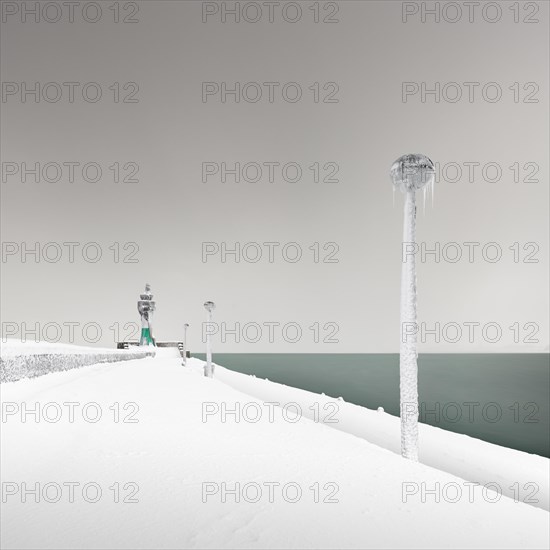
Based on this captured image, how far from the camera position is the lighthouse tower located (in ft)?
272

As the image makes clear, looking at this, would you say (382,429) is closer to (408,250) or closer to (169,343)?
(408,250)

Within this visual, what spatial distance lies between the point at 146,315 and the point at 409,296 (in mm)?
83752

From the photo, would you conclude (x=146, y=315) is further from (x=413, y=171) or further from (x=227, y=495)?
(x=227, y=495)

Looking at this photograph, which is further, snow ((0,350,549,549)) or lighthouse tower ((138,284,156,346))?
lighthouse tower ((138,284,156,346))

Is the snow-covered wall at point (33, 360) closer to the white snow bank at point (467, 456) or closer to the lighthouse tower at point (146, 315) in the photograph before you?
the white snow bank at point (467, 456)

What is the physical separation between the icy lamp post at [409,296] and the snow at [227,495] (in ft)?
2.93

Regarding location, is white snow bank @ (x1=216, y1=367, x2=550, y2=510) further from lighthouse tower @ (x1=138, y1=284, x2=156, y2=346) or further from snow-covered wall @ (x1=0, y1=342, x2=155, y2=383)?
lighthouse tower @ (x1=138, y1=284, x2=156, y2=346)

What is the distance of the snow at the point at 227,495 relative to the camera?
312 centimetres

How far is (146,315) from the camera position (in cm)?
8425

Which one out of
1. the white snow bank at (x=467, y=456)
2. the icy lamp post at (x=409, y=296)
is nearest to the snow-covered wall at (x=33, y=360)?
the white snow bank at (x=467, y=456)

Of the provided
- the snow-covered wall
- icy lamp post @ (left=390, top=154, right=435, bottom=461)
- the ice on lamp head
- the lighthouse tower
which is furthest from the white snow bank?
the lighthouse tower

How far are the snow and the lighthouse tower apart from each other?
259 ft

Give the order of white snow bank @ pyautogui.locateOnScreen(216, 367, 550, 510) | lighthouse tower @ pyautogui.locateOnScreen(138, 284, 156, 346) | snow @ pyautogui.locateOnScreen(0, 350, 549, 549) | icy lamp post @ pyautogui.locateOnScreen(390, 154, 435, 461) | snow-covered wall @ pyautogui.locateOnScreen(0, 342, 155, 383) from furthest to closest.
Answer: lighthouse tower @ pyautogui.locateOnScreen(138, 284, 156, 346) < snow-covered wall @ pyautogui.locateOnScreen(0, 342, 155, 383) < white snow bank @ pyautogui.locateOnScreen(216, 367, 550, 510) < icy lamp post @ pyautogui.locateOnScreen(390, 154, 435, 461) < snow @ pyautogui.locateOnScreen(0, 350, 549, 549)

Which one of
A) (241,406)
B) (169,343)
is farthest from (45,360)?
(169,343)
